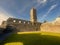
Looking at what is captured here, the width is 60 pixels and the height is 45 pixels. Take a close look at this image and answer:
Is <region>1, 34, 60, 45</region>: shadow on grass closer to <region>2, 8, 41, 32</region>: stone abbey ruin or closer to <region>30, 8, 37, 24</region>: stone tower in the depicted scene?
<region>2, 8, 41, 32</region>: stone abbey ruin

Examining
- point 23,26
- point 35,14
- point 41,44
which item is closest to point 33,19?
point 35,14

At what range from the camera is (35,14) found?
56.4 m

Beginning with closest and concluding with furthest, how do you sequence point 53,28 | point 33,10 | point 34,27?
point 53,28, point 34,27, point 33,10

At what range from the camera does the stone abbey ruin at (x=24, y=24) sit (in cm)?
3699

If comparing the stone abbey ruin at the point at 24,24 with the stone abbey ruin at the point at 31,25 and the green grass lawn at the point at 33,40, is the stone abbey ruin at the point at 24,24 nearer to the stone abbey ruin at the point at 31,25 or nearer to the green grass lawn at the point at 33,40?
the stone abbey ruin at the point at 31,25

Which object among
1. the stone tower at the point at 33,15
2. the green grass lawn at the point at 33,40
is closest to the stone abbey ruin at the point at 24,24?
the stone tower at the point at 33,15

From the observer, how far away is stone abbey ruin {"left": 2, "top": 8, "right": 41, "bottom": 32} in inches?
1456

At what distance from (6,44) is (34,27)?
28877 mm

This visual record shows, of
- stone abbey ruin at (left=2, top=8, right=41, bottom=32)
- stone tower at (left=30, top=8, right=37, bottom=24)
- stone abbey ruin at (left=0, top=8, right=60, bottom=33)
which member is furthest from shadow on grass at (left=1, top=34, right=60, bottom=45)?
stone tower at (left=30, top=8, right=37, bottom=24)

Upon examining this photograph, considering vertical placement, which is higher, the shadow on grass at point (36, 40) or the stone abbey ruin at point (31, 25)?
the stone abbey ruin at point (31, 25)

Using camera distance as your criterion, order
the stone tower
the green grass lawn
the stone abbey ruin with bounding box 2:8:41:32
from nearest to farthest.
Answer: the green grass lawn → the stone abbey ruin with bounding box 2:8:41:32 → the stone tower

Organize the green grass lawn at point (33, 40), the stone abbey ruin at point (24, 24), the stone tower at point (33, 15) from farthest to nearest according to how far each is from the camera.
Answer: the stone tower at point (33, 15), the stone abbey ruin at point (24, 24), the green grass lawn at point (33, 40)

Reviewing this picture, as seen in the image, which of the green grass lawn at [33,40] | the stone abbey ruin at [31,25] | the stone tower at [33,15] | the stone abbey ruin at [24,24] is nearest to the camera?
the green grass lawn at [33,40]

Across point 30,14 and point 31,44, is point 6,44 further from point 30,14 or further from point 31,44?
point 30,14
